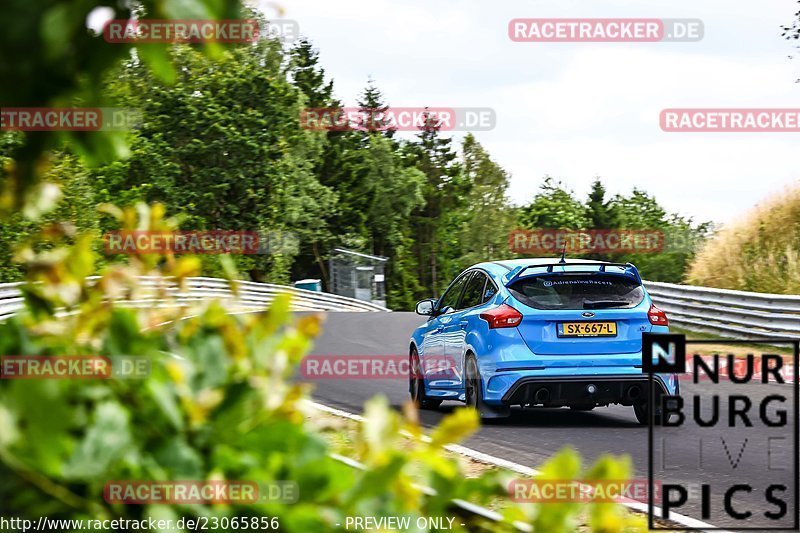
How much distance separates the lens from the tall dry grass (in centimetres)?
2814

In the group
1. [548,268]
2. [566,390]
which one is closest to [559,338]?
[566,390]

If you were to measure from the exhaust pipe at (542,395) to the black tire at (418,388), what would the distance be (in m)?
2.40

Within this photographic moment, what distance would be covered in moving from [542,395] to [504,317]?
2.87 feet

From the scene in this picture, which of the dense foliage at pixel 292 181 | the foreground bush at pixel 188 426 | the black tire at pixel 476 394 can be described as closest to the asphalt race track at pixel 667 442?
the black tire at pixel 476 394

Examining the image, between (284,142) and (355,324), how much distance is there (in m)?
28.0

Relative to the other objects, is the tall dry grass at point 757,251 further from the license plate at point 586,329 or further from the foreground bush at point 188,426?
the foreground bush at point 188,426

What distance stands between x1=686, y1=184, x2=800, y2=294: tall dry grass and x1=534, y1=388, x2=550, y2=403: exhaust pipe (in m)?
17.7

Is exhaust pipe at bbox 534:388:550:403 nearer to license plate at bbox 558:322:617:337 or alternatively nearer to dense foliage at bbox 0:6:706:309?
license plate at bbox 558:322:617:337

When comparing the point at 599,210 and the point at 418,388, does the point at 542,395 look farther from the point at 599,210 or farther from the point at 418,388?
the point at 599,210

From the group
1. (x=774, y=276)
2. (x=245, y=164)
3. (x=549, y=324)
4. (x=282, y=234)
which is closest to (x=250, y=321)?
(x=549, y=324)

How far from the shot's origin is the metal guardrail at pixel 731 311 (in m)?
22.2

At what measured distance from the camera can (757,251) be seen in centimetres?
2972

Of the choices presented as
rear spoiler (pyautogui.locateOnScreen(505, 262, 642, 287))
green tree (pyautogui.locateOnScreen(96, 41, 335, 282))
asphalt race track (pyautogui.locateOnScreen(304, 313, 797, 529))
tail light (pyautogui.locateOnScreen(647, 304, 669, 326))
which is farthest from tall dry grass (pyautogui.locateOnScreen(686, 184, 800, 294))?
green tree (pyautogui.locateOnScreen(96, 41, 335, 282))

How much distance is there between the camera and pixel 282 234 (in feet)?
203
